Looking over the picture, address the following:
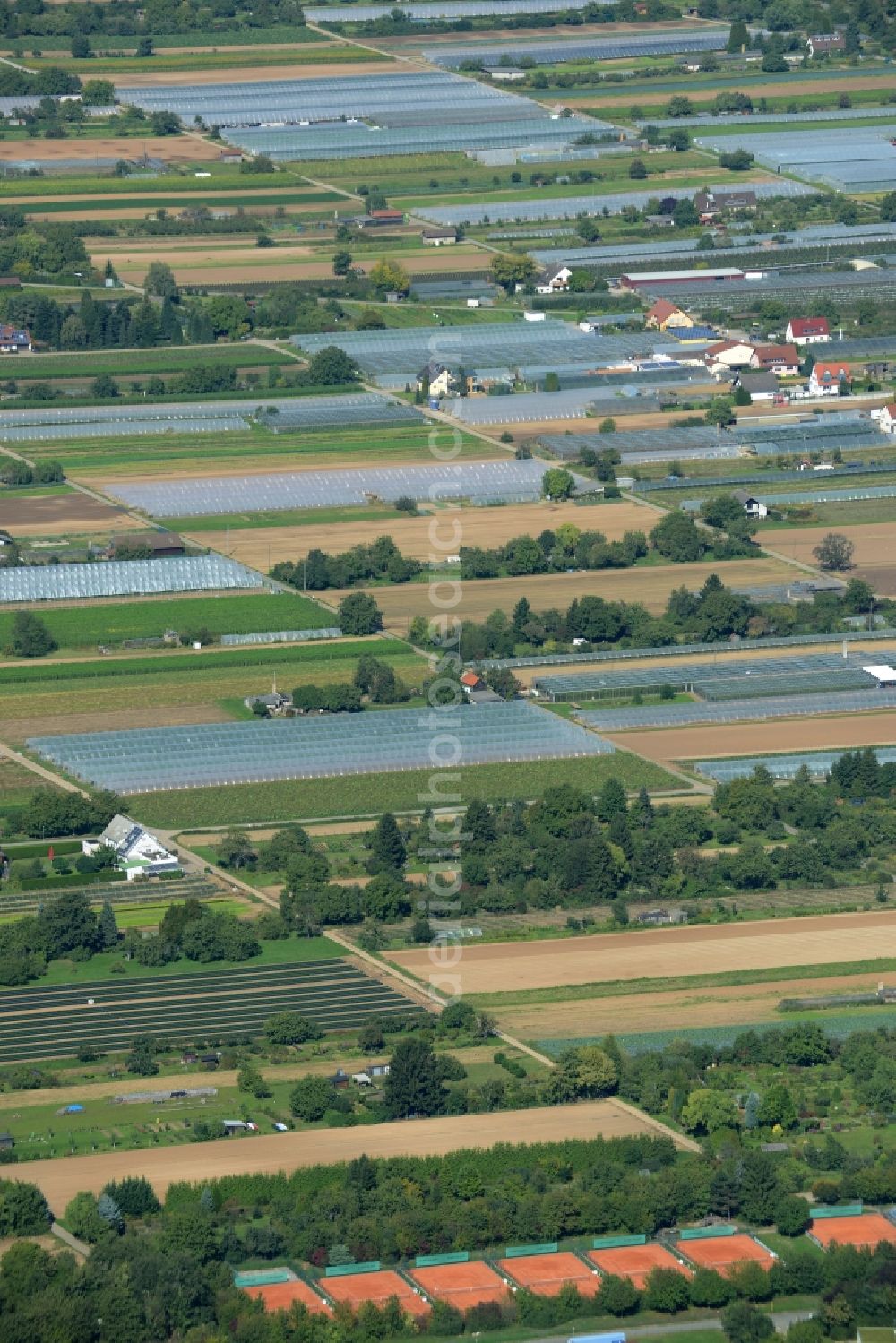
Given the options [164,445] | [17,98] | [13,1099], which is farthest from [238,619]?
[17,98]

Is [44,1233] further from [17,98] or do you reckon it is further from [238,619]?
[17,98]

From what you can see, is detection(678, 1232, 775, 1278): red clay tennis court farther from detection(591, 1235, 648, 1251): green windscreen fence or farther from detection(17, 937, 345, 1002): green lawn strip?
detection(17, 937, 345, 1002): green lawn strip

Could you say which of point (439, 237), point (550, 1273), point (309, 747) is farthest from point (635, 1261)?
point (439, 237)

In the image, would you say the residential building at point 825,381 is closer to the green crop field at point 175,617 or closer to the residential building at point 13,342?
the residential building at point 13,342

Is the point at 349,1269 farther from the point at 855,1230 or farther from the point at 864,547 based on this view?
the point at 864,547

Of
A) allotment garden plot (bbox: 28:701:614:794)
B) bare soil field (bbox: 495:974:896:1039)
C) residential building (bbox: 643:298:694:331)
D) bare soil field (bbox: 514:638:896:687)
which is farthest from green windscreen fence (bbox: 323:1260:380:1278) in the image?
residential building (bbox: 643:298:694:331)

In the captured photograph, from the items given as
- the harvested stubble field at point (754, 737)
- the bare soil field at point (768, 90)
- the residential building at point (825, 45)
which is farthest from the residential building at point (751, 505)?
the residential building at point (825, 45)

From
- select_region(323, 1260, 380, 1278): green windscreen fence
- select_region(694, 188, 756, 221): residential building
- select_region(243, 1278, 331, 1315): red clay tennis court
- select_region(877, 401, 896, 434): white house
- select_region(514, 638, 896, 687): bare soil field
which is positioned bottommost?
select_region(323, 1260, 380, 1278): green windscreen fence
